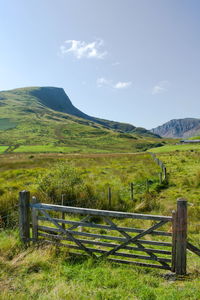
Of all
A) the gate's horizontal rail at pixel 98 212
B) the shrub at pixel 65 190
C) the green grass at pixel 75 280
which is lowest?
the green grass at pixel 75 280

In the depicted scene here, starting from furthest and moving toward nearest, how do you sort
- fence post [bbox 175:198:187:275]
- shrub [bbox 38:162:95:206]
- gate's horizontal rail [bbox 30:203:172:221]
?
shrub [bbox 38:162:95:206] < gate's horizontal rail [bbox 30:203:172:221] < fence post [bbox 175:198:187:275]

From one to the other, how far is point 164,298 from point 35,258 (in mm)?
3505

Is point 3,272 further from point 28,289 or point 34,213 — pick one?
point 34,213

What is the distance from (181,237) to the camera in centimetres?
561

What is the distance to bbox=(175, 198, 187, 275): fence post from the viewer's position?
18.4ft

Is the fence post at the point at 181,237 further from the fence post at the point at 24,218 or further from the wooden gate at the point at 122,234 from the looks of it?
the fence post at the point at 24,218

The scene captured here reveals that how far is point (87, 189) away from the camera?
1315 cm

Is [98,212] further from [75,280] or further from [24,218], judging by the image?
[24,218]

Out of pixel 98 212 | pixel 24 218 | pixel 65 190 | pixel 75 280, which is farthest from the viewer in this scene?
pixel 65 190

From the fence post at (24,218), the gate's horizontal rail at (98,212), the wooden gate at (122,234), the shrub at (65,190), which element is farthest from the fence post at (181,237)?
the shrub at (65,190)

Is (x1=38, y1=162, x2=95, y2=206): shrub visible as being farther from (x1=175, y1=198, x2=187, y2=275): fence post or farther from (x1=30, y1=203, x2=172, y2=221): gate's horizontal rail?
(x1=175, y1=198, x2=187, y2=275): fence post

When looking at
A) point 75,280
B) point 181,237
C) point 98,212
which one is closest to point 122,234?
point 98,212

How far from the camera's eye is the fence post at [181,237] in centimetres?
559

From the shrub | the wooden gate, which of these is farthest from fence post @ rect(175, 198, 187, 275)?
the shrub
